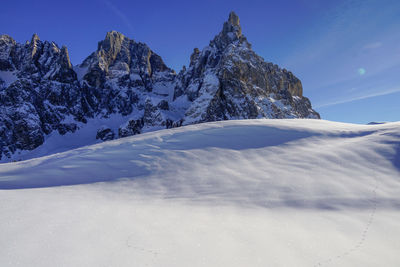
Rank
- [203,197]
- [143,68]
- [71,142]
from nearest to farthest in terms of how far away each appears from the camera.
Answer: [203,197]
[71,142]
[143,68]

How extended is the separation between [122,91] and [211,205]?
→ 112502mm

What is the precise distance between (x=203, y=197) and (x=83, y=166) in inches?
114

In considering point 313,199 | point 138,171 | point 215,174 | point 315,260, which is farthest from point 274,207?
point 138,171

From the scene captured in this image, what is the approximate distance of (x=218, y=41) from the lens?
9525 centimetres

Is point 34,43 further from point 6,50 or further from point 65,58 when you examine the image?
point 65,58

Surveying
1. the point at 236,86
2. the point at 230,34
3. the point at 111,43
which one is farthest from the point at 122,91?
the point at 236,86

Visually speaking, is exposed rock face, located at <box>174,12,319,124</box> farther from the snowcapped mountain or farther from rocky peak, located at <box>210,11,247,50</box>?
the snowcapped mountain

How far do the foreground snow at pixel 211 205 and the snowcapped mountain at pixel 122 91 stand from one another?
168 ft

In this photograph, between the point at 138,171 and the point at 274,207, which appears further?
the point at 138,171

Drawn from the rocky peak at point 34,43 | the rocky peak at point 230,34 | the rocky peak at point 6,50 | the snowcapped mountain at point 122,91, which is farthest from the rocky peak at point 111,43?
the rocky peak at point 230,34

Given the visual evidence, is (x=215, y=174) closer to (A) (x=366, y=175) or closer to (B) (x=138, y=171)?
(B) (x=138, y=171)

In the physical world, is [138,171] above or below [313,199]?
above

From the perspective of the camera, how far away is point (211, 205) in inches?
120

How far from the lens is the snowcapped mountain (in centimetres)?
6588
